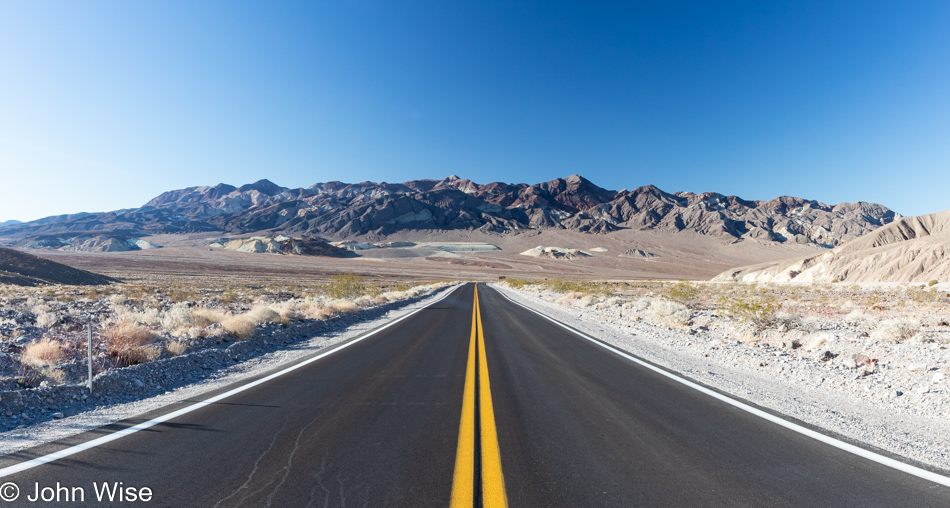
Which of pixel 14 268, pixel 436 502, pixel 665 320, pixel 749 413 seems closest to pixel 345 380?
pixel 436 502

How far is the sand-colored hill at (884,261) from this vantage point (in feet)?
145

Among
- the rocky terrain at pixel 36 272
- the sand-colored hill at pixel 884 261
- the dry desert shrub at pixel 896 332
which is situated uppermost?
the sand-colored hill at pixel 884 261

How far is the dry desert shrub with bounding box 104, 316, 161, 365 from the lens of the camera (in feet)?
22.8

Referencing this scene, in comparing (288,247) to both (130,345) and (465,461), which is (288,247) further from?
(465,461)

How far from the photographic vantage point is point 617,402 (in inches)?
201

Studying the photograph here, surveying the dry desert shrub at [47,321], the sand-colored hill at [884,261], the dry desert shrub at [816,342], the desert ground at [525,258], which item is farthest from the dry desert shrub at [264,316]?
the desert ground at [525,258]

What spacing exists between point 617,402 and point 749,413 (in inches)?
56.6

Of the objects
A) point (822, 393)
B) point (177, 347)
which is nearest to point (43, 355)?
point (177, 347)

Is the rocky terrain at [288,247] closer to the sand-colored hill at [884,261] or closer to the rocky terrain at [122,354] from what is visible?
the sand-colored hill at [884,261]

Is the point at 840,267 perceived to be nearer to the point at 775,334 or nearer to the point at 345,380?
the point at 775,334

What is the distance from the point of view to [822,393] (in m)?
5.76

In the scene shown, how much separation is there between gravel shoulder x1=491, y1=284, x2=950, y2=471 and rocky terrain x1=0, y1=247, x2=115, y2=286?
4929 cm

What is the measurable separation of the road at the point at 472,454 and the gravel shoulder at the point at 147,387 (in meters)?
0.51

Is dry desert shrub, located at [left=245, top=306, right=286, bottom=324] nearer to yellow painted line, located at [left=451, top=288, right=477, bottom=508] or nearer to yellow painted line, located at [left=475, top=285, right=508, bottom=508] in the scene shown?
yellow painted line, located at [left=475, top=285, right=508, bottom=508]
